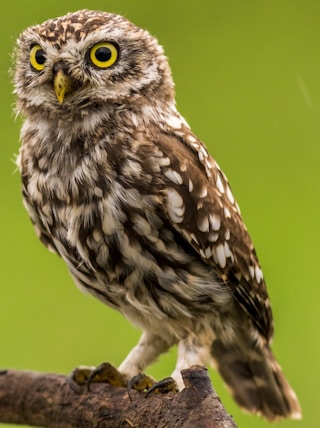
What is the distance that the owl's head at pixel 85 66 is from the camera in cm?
339

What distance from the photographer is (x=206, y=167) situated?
3600mm

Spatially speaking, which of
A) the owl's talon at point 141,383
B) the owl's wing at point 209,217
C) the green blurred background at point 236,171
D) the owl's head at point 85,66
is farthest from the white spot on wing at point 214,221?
the green blurred background at point 236,171

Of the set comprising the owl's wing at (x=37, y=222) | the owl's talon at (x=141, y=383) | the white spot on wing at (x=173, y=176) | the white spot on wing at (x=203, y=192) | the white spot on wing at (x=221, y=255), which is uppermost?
the owl's wing at (x=37, y=222)

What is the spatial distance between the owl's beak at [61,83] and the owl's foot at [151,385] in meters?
0.92

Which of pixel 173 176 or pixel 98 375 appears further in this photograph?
pixel 98 375

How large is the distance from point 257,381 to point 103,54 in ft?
4.78

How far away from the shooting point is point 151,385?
344cm

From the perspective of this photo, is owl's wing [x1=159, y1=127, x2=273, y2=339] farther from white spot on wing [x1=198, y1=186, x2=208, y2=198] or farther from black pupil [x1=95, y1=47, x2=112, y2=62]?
black pupil [x1=95, y1=47, x2=112, y2=62]

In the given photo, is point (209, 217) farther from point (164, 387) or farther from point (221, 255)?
point (164, 387)

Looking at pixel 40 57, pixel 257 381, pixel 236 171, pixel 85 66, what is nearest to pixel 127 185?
pixel 85 66

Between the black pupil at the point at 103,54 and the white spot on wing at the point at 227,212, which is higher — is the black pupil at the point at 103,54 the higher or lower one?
the higher one

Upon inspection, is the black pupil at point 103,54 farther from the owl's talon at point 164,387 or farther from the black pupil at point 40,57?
the owl's talon at point 164,387

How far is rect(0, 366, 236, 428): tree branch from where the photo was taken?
298 centimetres

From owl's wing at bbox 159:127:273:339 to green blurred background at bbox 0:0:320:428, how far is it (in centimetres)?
116
